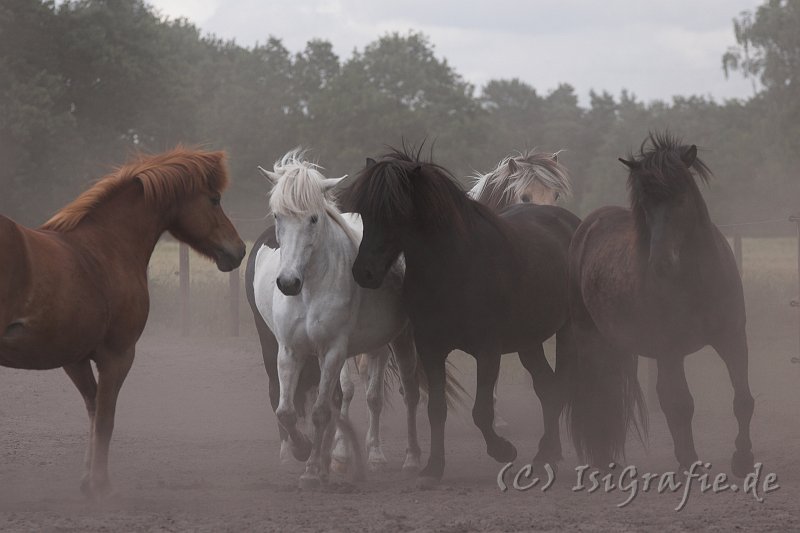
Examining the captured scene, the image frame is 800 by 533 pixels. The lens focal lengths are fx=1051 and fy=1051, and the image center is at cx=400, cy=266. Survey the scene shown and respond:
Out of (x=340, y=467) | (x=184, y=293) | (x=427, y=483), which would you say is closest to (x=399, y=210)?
(x=427, y=483)

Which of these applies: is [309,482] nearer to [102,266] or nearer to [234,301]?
[102,266]

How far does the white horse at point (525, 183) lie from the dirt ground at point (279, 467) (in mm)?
1968

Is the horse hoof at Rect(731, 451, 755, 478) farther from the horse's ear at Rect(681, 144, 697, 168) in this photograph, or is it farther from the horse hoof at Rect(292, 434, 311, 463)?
the horse hoof at Rect(292, 434, 311, 463)

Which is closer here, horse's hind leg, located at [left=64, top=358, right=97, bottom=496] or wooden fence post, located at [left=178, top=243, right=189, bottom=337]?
horse's hind leg, located at [left=64, top=358, right=97, bottom=496]

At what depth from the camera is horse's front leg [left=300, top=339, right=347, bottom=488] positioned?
6348 millimetres

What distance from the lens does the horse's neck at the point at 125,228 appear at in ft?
19.6

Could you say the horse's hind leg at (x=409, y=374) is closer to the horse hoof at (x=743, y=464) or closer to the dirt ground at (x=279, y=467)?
the dirt ground at (x=279, y=467)

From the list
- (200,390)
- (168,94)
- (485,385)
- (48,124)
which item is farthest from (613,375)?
(168,94)

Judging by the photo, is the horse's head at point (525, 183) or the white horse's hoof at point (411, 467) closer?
the white horse's hoof at point (411, 467)

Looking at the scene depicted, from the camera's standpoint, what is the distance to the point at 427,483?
6328 mm

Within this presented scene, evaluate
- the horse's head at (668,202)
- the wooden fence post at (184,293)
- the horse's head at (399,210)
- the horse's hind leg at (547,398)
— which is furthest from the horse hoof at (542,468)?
the wooden fence post at (184,293)

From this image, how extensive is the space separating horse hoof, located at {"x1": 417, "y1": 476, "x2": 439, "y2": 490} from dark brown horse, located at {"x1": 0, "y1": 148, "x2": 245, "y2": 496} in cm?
175

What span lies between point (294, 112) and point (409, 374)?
165 ft

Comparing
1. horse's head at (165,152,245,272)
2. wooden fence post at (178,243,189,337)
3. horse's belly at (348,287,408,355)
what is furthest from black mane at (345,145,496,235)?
wooden fence post at (178,243,189,337)
